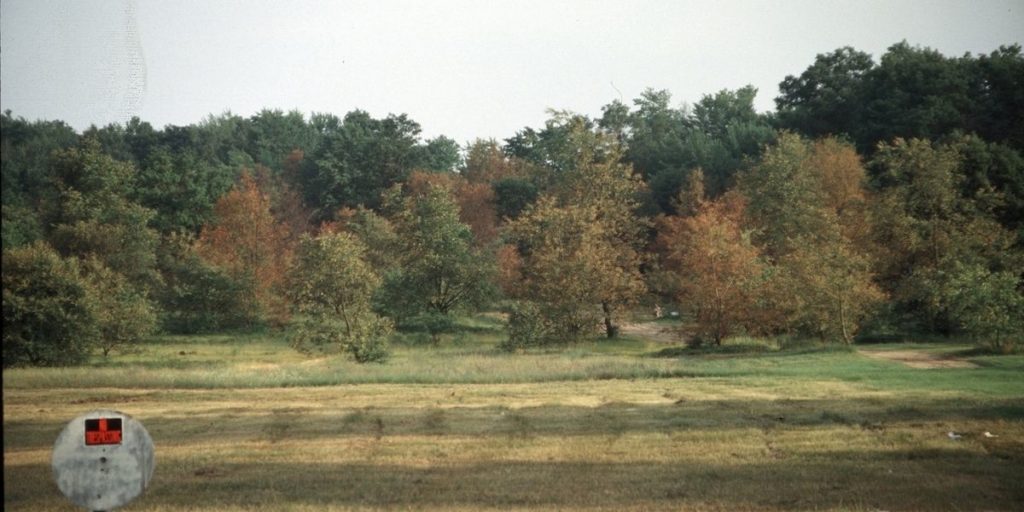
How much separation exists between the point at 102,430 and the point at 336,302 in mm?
34362

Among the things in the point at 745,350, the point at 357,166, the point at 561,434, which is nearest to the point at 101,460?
the point at 561,434

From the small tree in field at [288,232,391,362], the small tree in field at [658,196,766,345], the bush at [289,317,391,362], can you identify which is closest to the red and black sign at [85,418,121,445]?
the bush at [289,317,391,362]

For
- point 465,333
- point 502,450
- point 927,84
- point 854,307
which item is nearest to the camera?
point 502,450

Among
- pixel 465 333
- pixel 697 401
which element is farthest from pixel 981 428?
pixel 465 333

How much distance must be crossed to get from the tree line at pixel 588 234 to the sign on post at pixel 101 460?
530 centimetres

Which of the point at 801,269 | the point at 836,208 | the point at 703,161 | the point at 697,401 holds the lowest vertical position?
the point at 697,401

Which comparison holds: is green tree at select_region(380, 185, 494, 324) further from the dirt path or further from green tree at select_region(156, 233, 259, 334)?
the dirt path

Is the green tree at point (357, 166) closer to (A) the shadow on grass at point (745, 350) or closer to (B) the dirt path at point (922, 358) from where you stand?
(A) the shadow on grass at point (745, 350)

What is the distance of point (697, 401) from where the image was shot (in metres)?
23.3

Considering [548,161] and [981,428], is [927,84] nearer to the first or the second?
[548,161]

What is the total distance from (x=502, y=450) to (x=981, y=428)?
8.48 meters

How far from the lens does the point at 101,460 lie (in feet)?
26.3

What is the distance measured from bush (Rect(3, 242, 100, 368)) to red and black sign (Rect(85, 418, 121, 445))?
32421mm

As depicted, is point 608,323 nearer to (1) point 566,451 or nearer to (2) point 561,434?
(2) point 561,434
